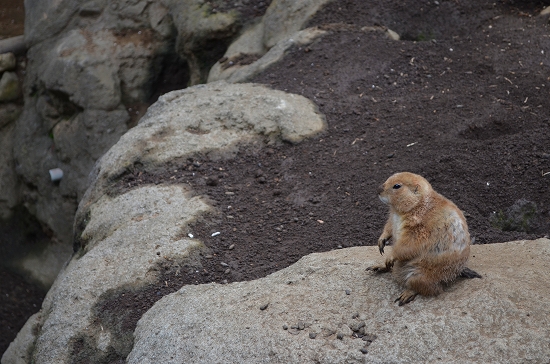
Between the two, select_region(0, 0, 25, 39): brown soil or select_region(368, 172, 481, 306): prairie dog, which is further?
select_region(0, 0, 25, 39): brown soil

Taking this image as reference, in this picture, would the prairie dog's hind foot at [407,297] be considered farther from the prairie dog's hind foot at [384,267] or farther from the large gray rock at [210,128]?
the large gray rock at [210,128]

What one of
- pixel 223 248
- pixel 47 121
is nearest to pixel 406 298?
pixel 223 248

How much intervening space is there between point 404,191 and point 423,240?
42 centimetres

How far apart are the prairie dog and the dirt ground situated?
1376 millimetres

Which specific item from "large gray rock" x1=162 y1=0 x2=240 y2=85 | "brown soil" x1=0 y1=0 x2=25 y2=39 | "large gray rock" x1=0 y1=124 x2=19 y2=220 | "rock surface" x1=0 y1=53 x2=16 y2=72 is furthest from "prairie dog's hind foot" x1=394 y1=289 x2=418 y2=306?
"brown soil" x1=0 y1=0 x2=25 y2=39

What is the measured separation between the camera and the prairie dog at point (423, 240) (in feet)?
14.2

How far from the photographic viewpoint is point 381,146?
24.1 feet

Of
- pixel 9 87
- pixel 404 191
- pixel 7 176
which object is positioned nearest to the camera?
pixel 404 191

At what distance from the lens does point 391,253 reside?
459 cm

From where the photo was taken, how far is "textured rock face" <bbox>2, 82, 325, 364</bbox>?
5730 mm

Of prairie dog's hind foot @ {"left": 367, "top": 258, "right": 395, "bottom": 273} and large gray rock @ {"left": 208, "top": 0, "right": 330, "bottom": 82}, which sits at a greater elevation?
prairie dog's hind foot @ {"left": 367, "top": 258, "right": 395, "bottom": 273}

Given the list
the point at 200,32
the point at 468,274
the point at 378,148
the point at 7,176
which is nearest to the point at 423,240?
the point at 468,274

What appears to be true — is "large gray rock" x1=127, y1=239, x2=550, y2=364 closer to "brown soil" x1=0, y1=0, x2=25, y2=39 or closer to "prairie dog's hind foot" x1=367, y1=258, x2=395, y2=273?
"prairie dog's hind foot" x1=367, y1=258, x2=395, y2=273

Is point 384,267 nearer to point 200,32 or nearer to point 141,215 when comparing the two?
point 141,215
